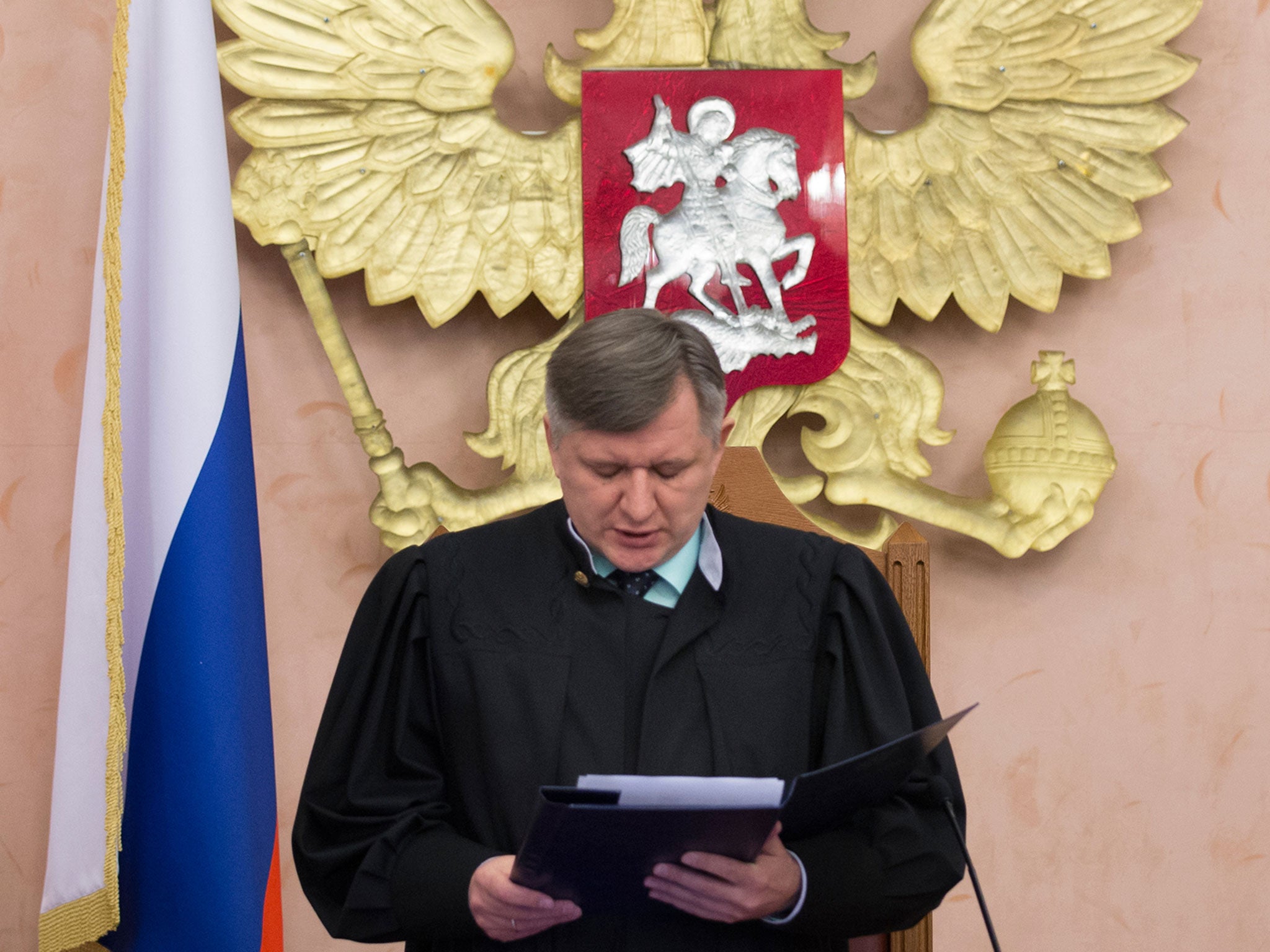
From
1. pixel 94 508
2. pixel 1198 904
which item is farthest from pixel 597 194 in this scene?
pixel 1198 904

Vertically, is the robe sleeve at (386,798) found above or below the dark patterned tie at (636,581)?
below

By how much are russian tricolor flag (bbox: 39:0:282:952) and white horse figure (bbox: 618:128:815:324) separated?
79 centimetres

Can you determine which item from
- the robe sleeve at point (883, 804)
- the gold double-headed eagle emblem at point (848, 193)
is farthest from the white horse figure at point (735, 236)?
the robe sleeve at point (883, 804)

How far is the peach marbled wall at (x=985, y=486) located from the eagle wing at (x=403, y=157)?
0.17 metres

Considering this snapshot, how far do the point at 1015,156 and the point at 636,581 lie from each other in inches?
64.6

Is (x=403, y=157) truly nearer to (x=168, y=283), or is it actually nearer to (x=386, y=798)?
(x=168, y=283)

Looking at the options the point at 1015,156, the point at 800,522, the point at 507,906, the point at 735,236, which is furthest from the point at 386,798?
the point at 1015,156

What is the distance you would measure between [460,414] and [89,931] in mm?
1194

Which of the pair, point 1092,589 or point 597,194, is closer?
point 597,194

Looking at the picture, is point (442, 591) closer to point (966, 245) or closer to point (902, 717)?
point (902, 717)

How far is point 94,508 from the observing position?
91.1 inches

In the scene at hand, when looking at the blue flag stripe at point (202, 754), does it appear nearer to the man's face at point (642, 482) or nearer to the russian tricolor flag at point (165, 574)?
the russian tricolor flag at point (165, 574)

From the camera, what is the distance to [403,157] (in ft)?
8.63

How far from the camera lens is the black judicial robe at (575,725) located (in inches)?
55.9
